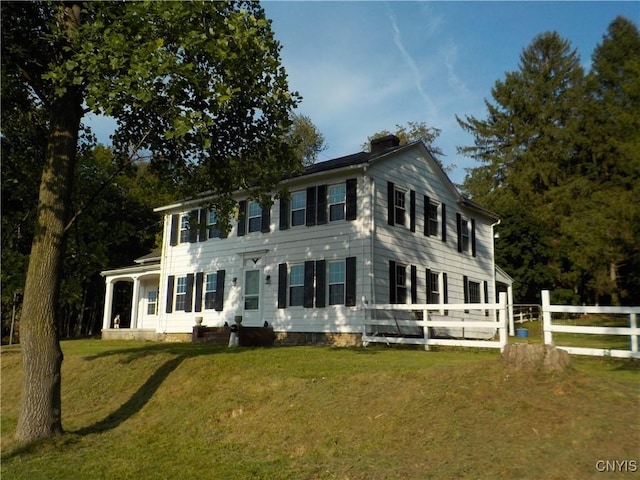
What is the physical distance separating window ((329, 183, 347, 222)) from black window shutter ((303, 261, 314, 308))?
1728 mm

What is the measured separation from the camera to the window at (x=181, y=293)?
23.2 meters

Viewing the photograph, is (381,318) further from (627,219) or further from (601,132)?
(601,132)

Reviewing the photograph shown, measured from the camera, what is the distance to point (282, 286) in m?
19.4

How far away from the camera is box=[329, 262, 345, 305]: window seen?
17.9 m

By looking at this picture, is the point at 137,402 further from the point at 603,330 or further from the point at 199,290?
the point at 199,290

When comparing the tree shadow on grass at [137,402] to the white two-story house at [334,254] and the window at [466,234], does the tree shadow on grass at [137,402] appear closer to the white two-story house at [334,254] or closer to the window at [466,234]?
the white two-story house at [334,254]

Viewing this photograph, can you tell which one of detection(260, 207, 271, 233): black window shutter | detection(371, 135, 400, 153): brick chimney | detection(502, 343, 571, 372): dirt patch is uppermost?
detection(371, 135, 400, 153): brick chimney

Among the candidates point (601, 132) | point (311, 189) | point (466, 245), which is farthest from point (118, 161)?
point (601, 132)

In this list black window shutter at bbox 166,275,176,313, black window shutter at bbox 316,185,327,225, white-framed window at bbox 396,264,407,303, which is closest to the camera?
white-framed window at bbox 396,264,407,303

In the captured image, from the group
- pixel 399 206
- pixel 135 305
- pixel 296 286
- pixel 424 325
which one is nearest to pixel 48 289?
pixel 424 325

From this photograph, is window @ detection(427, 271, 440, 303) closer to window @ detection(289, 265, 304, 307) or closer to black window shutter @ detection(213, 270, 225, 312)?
window @ detection(289, 265, 304, 307)

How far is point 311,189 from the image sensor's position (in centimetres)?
1925

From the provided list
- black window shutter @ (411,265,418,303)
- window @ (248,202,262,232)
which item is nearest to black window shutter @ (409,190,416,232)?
black window shutter @ (411,265,418,303)

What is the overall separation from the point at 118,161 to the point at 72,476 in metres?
6.63
